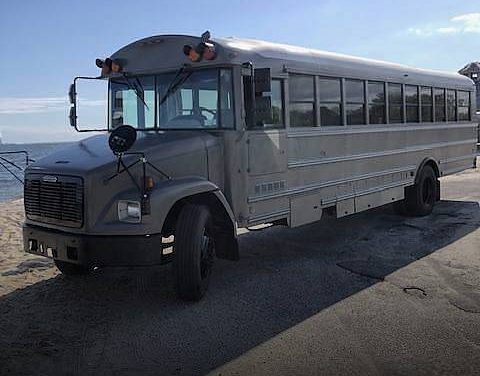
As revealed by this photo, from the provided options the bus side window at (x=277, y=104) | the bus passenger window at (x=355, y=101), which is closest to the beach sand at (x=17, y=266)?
the bus side window at (x=277, y=104)

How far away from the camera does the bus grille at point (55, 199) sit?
4.73 meters

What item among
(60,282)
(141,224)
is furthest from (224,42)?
(60,282)

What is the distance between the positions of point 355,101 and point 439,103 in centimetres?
321

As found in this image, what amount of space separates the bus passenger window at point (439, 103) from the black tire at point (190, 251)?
6381 mm

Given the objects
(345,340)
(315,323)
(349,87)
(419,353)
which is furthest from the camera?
(349,87)

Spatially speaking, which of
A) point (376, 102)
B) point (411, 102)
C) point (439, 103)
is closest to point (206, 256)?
point (376, 102)

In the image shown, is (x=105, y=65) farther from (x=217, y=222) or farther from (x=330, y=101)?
(x=330, y=101)

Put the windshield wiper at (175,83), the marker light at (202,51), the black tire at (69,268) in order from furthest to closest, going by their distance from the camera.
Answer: the black tire at (69,268) → the windshield wiper at (175,83) → the marker light at (202,51)

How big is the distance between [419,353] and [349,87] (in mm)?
4375

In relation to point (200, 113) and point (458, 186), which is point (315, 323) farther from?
point (458, 186)

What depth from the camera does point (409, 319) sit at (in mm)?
4637

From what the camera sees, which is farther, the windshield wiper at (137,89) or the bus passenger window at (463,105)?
the bus passenger window at (463,105)

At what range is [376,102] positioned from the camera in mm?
8141

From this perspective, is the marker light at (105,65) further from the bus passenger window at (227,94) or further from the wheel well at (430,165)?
the wheel well at (430,165)
